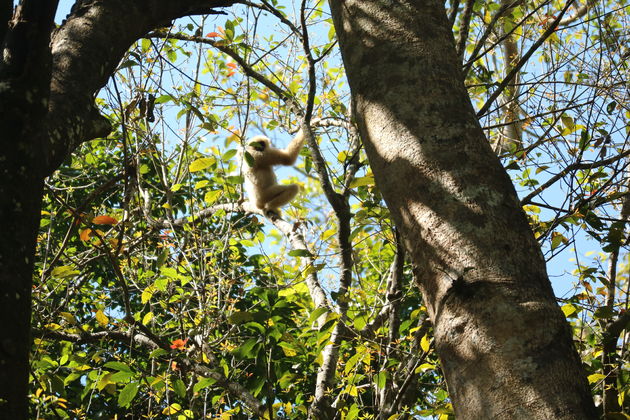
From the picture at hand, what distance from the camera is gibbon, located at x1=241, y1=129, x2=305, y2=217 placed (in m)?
7.21

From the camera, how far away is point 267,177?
310 inches

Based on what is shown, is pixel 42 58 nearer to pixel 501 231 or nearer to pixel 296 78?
pixel 501 231

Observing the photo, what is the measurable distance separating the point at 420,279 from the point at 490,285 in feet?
0.67

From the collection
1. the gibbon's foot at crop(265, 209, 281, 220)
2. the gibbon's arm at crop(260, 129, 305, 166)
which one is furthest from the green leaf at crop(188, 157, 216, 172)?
the gibbon's arm at crop(260, 129, 305, 166)

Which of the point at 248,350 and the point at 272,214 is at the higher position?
the point at 272,214

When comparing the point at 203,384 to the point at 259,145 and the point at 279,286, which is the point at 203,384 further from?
the point at 259,145

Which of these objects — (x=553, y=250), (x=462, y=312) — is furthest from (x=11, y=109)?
(x=553, y=250)

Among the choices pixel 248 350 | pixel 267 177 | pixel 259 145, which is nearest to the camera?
pixel 248 350

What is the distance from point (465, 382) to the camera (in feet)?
4.02

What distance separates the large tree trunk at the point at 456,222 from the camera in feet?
3.84

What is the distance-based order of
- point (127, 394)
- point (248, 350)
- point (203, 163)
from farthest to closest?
point (203, 163)
point (127, 394)
point (248, 350)

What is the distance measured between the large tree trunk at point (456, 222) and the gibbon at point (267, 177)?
503 centimetres

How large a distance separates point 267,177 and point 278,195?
0.60 m

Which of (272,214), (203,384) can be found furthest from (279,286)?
(272,214)
